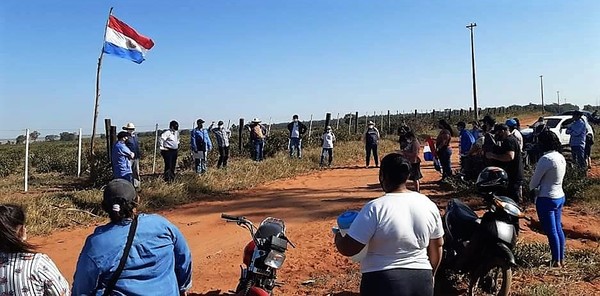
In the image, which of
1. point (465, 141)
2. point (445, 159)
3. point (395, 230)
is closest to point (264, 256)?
point (395, 230)

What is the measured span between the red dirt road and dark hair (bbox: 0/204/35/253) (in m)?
3.12

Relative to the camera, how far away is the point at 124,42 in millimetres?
13828

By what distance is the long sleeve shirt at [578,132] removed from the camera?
12539 millimetres

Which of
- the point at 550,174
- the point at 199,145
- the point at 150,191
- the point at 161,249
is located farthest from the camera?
the point at 199,145

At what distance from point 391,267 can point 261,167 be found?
1162cm

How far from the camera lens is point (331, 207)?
10.1 m

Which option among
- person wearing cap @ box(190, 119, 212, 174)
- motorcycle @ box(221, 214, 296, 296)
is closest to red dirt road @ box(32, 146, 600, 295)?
motorcycle @ box(221, 214, 296, 296)

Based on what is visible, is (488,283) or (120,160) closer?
(488,283)

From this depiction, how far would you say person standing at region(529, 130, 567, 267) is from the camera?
5.76 meters

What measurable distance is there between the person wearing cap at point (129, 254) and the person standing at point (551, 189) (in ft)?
14.2

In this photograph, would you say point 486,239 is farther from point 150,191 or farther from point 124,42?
point 124,42

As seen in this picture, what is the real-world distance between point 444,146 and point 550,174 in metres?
6.09

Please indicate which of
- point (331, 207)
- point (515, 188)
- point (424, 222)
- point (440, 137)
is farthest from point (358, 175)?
point (424, 222)

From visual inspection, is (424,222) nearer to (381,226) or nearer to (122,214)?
(381,226)
